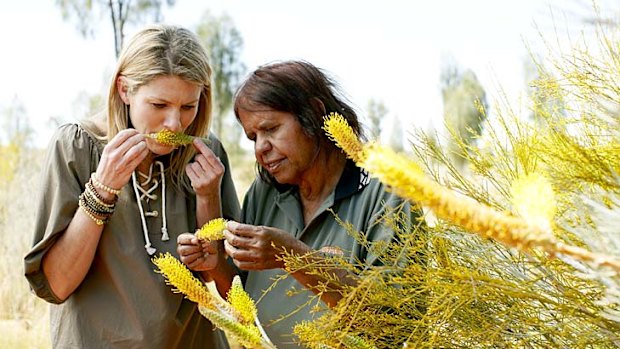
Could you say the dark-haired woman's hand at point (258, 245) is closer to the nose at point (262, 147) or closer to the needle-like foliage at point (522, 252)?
the needle-like foliage at point (522, 252)

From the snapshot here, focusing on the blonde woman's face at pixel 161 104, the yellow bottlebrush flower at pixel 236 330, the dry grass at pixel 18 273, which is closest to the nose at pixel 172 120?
the blonde woman's face at pixel 161 104

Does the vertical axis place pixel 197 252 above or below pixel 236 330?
below

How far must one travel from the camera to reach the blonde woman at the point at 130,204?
194 cm

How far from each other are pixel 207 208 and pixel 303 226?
25cm

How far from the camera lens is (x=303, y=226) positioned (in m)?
2.06

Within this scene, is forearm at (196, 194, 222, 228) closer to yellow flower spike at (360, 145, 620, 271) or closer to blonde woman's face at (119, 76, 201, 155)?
blonde woman's face at (119, 76, 201, 155)

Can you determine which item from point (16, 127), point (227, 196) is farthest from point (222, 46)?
point (227, 196)

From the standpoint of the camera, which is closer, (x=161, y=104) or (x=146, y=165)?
(x=161, y=104)

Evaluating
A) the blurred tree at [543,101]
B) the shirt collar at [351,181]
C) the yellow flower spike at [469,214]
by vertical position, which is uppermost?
the blurred tree at [543,101]

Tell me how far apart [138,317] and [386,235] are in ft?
2.45

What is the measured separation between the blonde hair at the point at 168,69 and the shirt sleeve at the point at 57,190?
0.09 meters

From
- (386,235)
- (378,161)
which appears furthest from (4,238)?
(378,161)

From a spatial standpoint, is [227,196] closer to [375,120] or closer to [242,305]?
[242,305]

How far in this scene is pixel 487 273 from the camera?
108 centimetres
